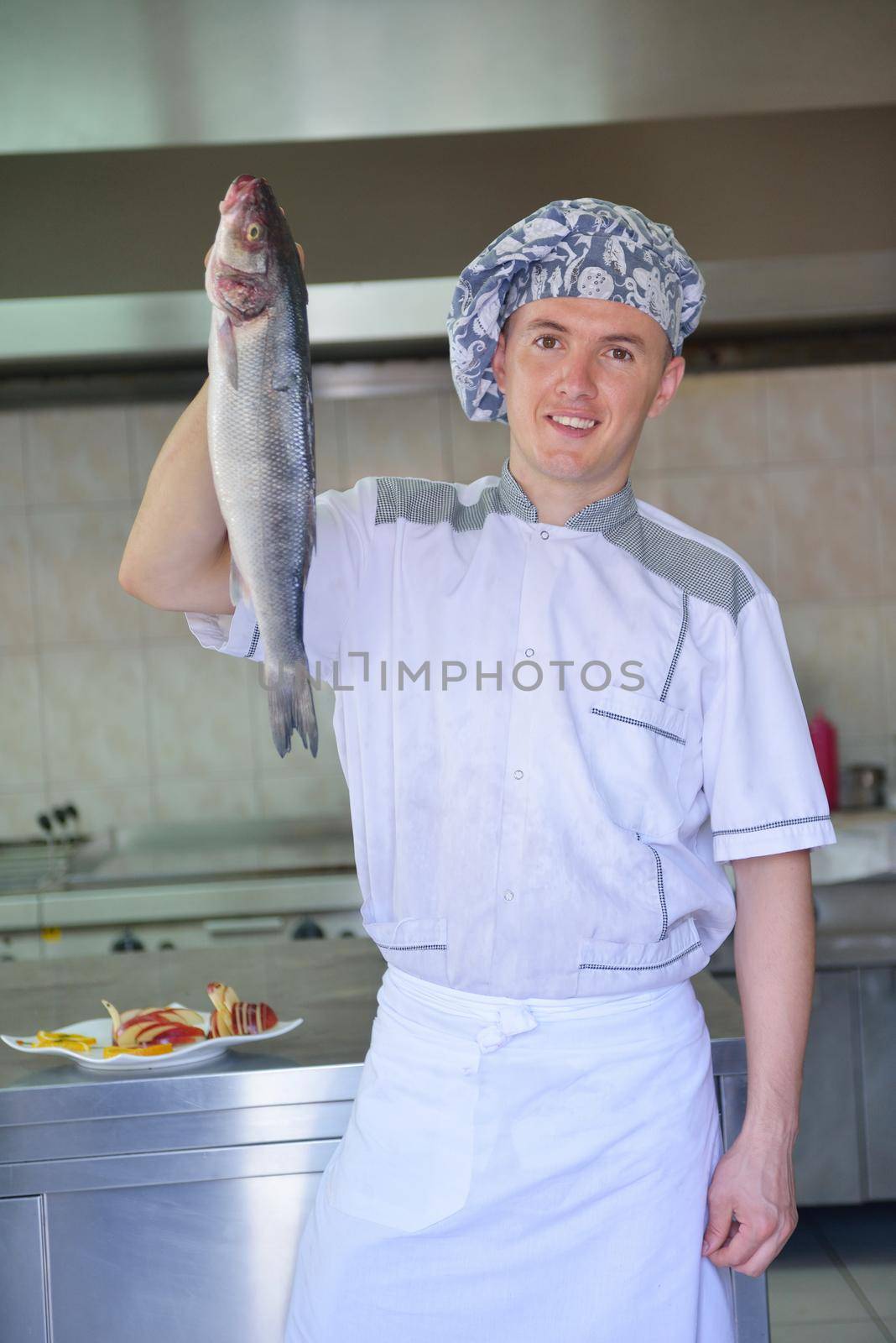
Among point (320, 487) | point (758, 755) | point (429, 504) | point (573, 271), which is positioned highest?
point (320, 487)

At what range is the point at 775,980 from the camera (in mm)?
1289

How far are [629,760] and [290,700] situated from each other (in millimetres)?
474

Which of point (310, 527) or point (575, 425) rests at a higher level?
point (575, 425)

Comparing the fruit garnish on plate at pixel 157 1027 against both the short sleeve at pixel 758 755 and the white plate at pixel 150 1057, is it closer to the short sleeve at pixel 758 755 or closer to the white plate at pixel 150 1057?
the white plate at pixel 150 1057

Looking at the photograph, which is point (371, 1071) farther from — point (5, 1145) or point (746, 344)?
point (746, 344)

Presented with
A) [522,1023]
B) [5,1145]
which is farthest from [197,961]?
[522,1023]

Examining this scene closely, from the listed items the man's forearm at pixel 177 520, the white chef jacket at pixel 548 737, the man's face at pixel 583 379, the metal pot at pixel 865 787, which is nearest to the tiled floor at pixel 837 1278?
the metal pot at pixel 865 787

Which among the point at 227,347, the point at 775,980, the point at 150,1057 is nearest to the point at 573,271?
the point at 227,347

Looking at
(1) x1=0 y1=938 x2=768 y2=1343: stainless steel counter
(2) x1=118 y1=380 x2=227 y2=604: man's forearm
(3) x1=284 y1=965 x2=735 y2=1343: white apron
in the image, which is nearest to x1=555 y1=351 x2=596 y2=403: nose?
(2) x1=118 y1=380 x2=227 y2=604: man's forearm

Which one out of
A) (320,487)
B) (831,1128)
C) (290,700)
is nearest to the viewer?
(290,700)

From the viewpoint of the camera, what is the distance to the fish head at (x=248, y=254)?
2.59ft

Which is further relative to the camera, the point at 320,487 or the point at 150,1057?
the point at 320,487

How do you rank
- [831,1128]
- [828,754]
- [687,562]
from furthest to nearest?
1. [828,754]
2. [831,1128]
3. [687,562]

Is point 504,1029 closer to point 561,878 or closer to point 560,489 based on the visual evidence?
point 561,878
